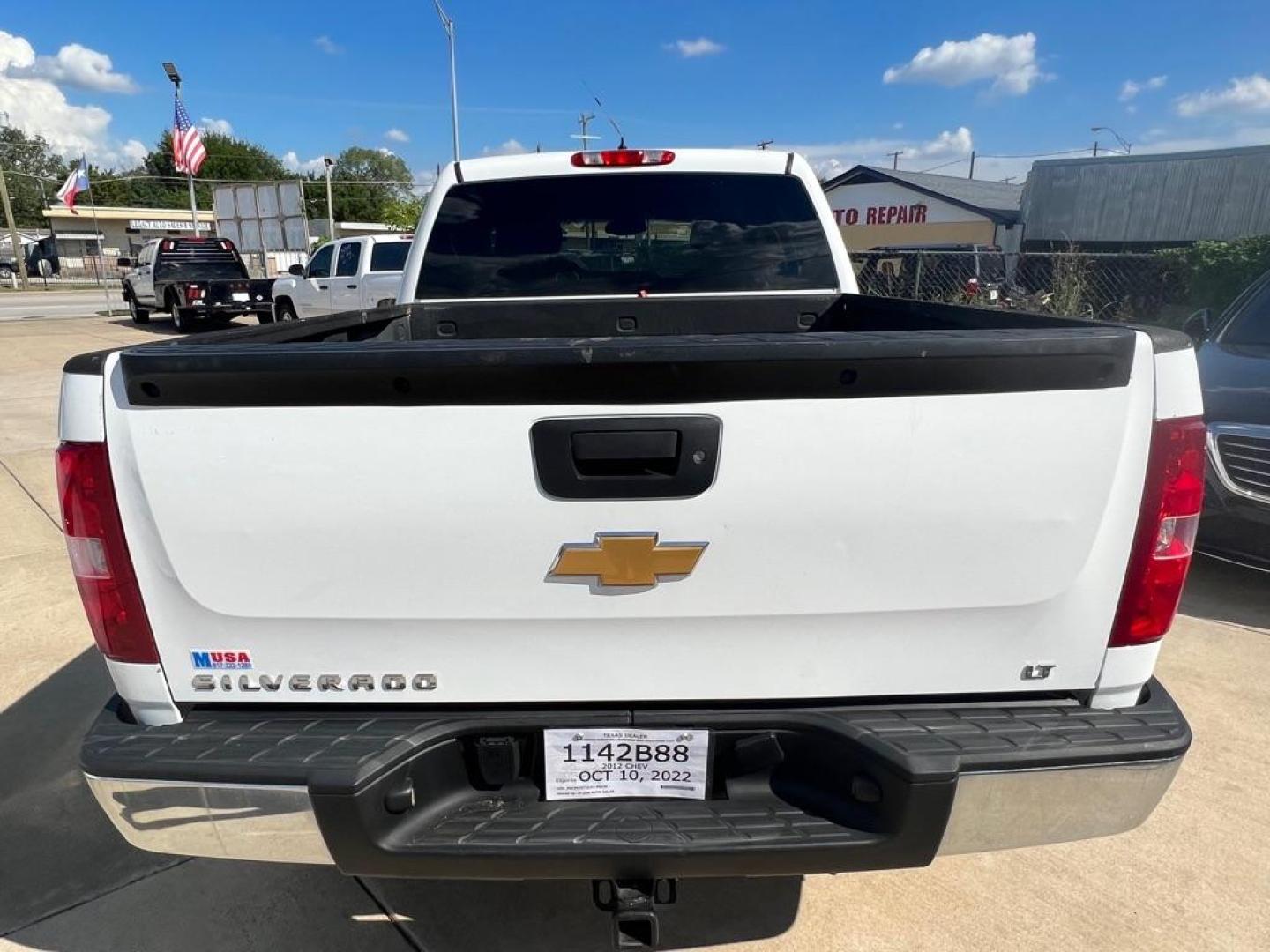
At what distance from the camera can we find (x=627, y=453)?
158cm

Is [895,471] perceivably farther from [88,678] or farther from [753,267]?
[88,678]

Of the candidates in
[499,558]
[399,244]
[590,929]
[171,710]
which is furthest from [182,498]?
[399,244]

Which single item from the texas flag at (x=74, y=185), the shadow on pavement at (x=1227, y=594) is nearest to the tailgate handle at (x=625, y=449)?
the shadow on pavement at (x=1227, y=594)

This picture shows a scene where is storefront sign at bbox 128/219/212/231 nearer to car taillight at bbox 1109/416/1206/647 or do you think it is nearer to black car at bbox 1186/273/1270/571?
black car at bbox 1186/273/1270/571

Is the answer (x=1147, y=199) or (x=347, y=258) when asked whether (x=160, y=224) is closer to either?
(x=347, y=258)

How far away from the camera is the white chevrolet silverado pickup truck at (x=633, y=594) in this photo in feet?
5.15

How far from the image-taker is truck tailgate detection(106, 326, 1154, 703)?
1559 mm

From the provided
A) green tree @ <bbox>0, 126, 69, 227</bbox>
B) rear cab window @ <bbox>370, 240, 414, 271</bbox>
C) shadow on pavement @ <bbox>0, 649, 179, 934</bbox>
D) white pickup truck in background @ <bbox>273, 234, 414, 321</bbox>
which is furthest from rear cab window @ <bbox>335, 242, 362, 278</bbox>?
green tree @ <bbox>0, 126, 69, 227</bbox>

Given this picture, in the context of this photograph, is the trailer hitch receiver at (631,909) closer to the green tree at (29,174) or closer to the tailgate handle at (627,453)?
the tailgate handle at (627,453)

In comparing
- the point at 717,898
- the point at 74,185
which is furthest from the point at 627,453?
the point at 74,185

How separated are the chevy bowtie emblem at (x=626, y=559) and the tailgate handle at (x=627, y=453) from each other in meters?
0.09

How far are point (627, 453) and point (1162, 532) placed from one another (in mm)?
1091

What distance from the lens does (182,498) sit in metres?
1.58

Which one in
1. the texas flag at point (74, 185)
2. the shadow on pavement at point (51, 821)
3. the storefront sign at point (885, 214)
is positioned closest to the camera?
the shadow on pavement at point (51, 821)
